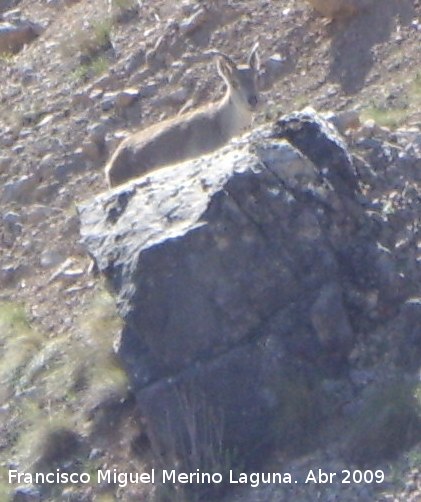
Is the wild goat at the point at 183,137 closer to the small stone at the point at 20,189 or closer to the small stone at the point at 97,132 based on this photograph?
the small stone at the point at 97,132

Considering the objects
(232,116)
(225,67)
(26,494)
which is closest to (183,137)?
(232,116)

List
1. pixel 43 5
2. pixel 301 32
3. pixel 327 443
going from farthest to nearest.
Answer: pixel 43 5
pixel 301 32
pixel 327 443

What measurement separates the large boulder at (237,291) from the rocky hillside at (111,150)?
0.20m

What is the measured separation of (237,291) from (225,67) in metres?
3.74

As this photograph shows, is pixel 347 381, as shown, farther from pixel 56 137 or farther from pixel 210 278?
pixel 56 137

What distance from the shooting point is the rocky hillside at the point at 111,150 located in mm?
8297

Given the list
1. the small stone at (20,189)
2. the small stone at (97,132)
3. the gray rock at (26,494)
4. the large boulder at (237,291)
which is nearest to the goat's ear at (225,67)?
the small stone at (97,132)

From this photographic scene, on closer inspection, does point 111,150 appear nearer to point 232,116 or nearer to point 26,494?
point 232,116

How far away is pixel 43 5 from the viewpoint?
14117 mm

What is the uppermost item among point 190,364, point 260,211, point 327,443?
point 260,211

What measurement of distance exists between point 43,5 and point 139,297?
6785 millimetres

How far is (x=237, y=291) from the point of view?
817 centimetres

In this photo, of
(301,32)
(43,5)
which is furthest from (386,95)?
(43,5)

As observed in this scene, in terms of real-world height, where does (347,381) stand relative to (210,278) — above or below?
below
